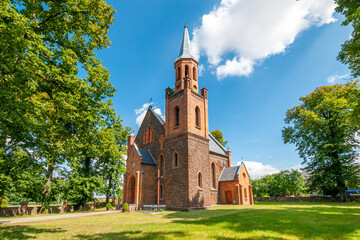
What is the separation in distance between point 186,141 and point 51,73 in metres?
15.8

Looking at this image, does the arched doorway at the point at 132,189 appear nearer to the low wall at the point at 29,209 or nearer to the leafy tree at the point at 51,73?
the low wall at the point at 29,209

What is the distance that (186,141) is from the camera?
2244 centimetres

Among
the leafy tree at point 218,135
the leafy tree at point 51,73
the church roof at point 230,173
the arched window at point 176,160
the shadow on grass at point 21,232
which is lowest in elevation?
the shadow on grass at point 21,232

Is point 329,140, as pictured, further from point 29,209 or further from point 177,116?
point 29,209

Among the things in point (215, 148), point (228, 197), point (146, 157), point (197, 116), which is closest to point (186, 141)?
point (197, 116)

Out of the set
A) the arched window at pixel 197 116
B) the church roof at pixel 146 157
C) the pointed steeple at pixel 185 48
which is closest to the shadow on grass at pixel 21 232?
the church roof at pixel 146 157

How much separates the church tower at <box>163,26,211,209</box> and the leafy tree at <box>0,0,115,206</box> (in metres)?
13.0

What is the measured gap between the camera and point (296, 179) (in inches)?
1436

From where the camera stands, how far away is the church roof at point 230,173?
29567 millimetres

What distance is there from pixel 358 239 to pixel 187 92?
62.4 ft

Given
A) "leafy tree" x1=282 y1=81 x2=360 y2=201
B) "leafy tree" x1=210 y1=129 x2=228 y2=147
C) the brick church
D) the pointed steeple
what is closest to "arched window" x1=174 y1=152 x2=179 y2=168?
the brick church

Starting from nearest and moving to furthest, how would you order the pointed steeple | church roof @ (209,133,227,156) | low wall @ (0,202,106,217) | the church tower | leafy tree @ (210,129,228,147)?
1. low wall @ (0,202,106,217)
2. the church tower
3. the pointed steeple
4. church roof @ (209,133,227,156)
5. leafy tree @ (210,129,228,147)

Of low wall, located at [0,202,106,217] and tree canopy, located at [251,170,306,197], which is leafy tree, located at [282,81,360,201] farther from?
low wall, located at [0,202,106,217]

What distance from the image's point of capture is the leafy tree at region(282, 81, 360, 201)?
92.4ft
